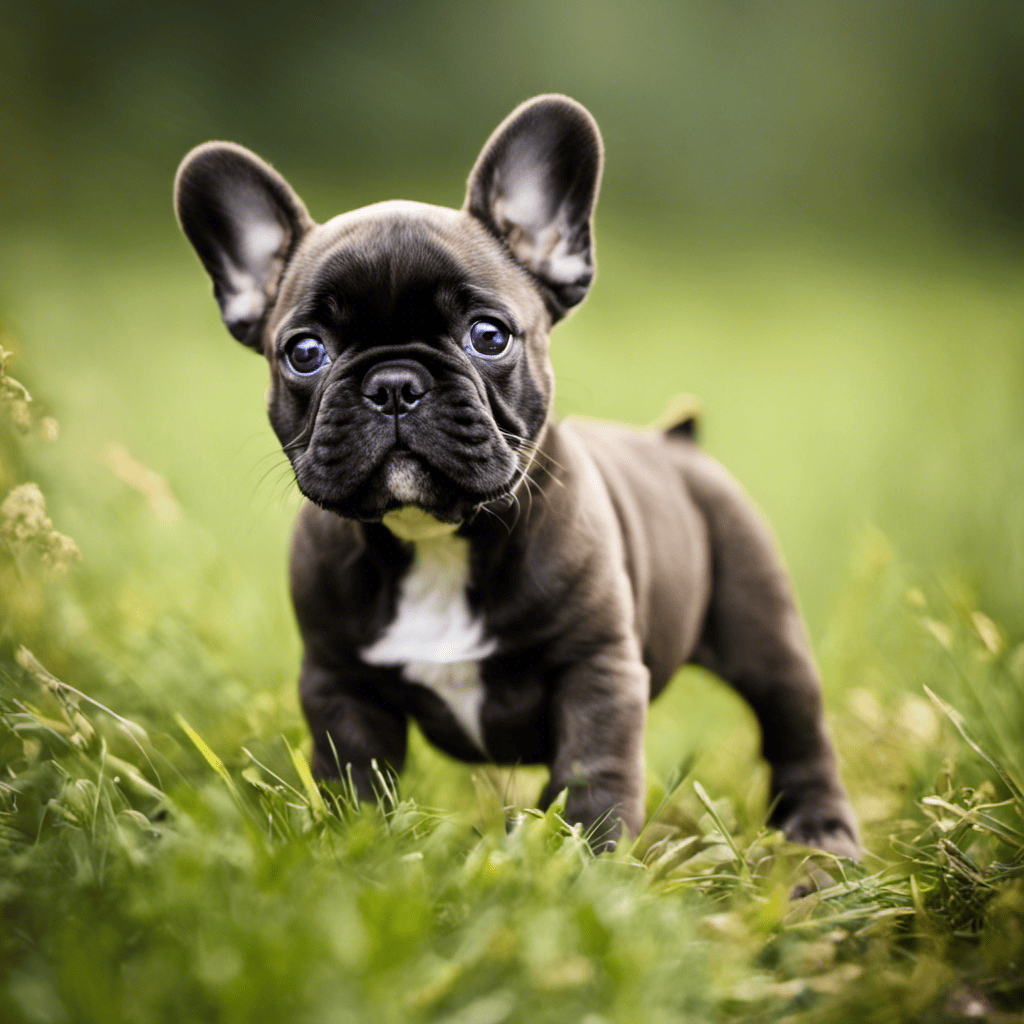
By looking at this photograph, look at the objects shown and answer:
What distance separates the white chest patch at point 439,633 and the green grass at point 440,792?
254 mm

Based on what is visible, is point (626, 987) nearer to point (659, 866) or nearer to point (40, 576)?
point (659, 866)

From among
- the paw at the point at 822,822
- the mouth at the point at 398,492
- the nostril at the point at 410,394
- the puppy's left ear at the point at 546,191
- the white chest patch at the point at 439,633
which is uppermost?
the puppy's left ear at the point at 546,191

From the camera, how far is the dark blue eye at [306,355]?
6.67 ft

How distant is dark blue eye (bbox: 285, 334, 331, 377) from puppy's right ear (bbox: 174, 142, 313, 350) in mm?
300

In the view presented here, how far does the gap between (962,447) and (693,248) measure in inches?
159

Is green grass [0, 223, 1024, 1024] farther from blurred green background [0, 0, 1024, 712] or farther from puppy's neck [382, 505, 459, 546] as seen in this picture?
puppy's neck [382, 505, 459, 546]

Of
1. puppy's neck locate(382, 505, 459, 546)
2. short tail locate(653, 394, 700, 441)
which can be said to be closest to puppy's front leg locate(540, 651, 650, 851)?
puppy's neck locate(382, 505, 459, 546)

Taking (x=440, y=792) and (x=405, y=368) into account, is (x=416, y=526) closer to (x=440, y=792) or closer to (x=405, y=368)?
(x=405, y=368)

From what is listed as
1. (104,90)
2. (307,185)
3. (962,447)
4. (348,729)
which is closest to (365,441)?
(348,729)

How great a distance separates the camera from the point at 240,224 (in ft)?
7.57

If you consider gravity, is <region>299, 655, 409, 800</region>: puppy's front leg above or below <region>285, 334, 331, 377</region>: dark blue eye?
below

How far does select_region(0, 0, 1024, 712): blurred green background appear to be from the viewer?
5598 mm

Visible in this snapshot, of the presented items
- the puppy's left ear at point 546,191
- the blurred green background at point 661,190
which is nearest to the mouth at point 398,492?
the puppy's left ear at point 546,191

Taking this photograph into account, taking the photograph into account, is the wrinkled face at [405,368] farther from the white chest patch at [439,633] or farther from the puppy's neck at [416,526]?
the white chest patch at [439,633]
